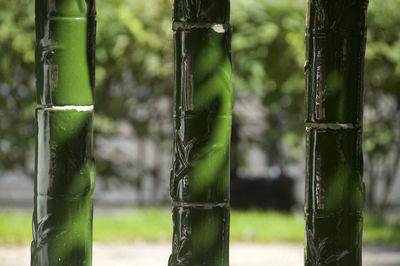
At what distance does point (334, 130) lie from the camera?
283 cm

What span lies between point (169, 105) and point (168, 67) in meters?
1.45

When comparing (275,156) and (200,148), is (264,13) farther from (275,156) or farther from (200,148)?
(200,148)

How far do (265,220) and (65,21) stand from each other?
5.87 meters

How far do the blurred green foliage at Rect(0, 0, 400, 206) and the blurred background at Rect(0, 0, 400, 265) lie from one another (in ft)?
0.05

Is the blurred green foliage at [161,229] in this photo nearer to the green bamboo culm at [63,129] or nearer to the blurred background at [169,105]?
the blurred background at [169,105]

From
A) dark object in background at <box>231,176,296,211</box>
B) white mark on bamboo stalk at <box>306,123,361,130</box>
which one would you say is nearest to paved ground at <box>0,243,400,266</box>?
dark object in background at <box>231,176,296,211</box>

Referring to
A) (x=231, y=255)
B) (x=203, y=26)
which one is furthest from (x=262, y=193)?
(x=203, y=26)

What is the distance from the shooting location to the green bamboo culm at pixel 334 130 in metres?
2.79

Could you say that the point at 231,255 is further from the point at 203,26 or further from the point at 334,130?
the point at 203,26

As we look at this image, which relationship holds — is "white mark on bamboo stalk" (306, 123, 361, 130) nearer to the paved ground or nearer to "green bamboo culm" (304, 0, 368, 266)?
"green bamboo culm" (304, 0, 368, 266)

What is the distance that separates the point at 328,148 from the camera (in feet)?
9.34

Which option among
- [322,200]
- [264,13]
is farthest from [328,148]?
[264,13]

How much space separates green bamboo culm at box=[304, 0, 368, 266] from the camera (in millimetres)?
2789

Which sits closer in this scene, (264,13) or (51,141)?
(51,141)
